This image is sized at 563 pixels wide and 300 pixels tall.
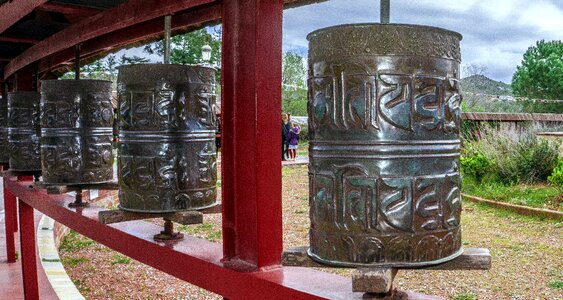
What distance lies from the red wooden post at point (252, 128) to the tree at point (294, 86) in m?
32.8

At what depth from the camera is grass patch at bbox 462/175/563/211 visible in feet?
33.1

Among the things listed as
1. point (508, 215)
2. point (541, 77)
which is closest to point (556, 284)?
point (508, 215)

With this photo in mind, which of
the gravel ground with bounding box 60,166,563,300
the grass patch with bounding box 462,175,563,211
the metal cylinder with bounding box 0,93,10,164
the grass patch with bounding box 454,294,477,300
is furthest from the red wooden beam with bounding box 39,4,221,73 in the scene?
the grass patch with bounding box 462,175,563,211

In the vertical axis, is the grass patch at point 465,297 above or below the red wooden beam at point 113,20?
below

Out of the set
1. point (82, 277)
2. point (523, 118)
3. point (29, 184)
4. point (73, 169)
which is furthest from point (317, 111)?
point (523, 118)

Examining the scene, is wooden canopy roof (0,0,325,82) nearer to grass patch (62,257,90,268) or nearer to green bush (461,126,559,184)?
grass patch (62,257,90,268)

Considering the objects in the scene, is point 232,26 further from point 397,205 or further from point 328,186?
point 397,205

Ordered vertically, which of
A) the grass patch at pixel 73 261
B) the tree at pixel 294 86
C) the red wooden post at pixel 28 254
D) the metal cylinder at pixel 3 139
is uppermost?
the tree at pixel 294 86

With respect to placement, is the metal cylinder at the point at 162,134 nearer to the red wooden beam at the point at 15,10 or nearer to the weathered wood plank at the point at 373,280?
the red wooden beam at the point at 15,10

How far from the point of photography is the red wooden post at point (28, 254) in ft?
16.2

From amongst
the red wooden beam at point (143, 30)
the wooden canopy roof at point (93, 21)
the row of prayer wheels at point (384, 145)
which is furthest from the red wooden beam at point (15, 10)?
the row of prayer wheels at point (384, 145)

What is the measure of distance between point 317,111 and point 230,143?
66 centimetres

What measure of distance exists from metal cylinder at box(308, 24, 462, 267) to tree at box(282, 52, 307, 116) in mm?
33426

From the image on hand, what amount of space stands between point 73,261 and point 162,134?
6611 mm
